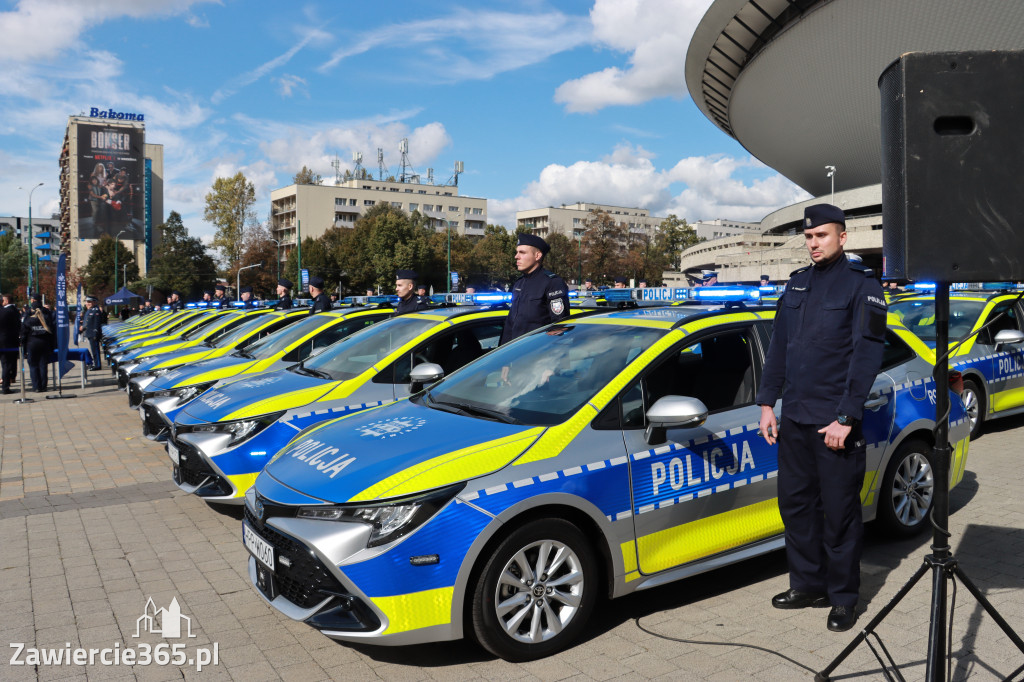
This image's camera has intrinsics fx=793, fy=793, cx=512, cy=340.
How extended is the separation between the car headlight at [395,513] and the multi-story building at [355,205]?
94.5 meters

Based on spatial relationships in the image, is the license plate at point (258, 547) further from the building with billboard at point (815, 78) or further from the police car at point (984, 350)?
the building with billboard at point (815, 78)

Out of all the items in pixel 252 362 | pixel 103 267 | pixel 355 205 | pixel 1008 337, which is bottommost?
pixel 252 362

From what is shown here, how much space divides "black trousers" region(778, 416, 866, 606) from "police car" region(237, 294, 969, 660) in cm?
25

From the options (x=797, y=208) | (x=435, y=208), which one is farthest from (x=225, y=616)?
(x=435, y=208)

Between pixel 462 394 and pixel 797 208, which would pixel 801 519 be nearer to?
pixel 462 394

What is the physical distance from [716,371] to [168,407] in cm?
522

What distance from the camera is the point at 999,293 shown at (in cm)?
905

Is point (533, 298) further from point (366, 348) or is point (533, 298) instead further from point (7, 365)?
point (7, 365)

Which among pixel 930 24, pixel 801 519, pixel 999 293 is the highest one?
pixel 930 24

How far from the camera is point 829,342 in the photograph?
375cm

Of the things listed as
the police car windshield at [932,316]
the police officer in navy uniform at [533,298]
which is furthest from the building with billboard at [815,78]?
A: the police officer in navy uniform at [533,298]

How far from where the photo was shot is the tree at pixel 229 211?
275 ft

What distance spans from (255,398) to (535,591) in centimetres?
325

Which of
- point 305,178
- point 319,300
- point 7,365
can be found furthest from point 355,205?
point 319,300
